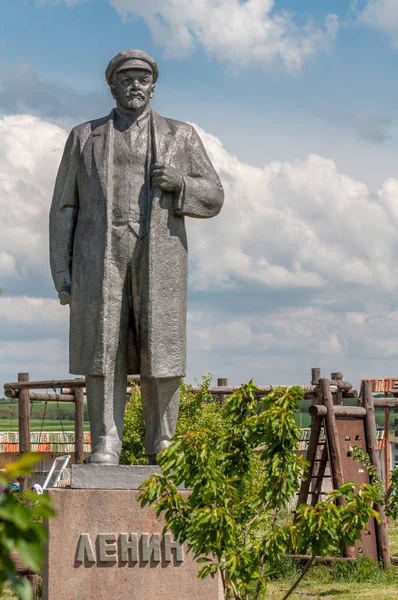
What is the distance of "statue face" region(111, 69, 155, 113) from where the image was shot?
6.40 meters

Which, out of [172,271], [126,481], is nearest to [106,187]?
[172,271]

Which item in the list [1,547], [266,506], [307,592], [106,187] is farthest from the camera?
[307,592]

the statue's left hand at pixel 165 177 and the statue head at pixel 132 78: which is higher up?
the statue head at pixel 132 78

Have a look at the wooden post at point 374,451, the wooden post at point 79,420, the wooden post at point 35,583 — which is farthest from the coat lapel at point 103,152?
the wooden post at point 79,420

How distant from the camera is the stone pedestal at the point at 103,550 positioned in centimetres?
584

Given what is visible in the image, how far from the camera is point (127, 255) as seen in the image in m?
6.28

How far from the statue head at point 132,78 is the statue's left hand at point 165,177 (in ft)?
1.54

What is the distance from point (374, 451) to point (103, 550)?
6.42 metres

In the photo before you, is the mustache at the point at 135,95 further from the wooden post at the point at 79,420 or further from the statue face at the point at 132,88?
the wooden post at the point at 79,420

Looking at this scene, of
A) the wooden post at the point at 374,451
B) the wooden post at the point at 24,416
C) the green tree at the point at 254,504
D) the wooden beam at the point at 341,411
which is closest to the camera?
the green tree at the point at 254,504

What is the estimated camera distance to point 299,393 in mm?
4977

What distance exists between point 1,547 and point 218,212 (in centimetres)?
502

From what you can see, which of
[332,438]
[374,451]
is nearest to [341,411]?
[332,438]

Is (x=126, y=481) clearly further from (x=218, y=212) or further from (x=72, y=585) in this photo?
(x=218, y=212)
